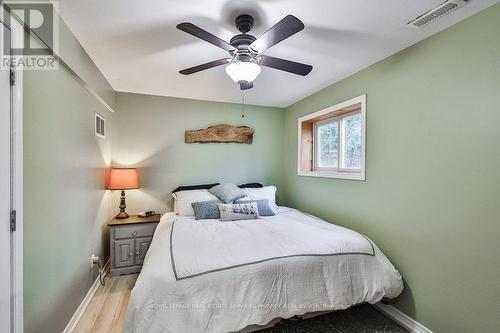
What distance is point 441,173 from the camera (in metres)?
1.69

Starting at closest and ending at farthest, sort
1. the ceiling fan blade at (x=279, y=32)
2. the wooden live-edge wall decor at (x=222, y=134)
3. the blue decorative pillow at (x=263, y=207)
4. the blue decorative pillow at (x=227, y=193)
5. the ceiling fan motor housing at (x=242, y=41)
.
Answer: the ceiling fan blade at (x=279, y=32) < the ceiling fan motor housing at (x=242, y=41) < the blue decorative pillow at (x=263, y=207) < the blue decorative pillow at (x=227, y=193) < the wooden live-edge wall decor at (x=222, y=134)

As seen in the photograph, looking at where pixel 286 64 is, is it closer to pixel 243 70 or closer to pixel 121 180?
pixel 243 70

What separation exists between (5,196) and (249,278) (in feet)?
4.60

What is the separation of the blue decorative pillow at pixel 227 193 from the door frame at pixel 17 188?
6.56 ft

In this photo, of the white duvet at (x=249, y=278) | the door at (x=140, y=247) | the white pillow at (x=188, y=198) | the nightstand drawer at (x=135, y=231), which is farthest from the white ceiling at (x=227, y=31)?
the door at (x=140, y=247)

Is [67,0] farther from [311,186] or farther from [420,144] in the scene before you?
[311,186]

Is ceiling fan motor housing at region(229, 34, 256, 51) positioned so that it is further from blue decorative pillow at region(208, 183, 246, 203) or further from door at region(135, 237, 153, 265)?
door at region(135, 237, 153, 265)

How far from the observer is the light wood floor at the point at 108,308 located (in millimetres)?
1815

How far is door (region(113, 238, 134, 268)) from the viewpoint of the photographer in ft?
8.72

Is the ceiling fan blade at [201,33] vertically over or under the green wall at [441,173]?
over

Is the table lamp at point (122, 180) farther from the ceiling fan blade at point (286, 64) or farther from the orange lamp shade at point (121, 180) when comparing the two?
the ceiling fan blade at point (286, 64)

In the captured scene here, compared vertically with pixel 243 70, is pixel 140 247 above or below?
below

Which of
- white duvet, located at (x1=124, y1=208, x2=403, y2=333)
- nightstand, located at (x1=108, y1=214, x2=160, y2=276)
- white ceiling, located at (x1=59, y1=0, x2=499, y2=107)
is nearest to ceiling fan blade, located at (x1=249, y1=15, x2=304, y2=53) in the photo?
white ceiling, located at (x1=59, y1=0, x2=499, y2=107)

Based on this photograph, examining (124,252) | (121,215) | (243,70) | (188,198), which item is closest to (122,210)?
(121,215)
